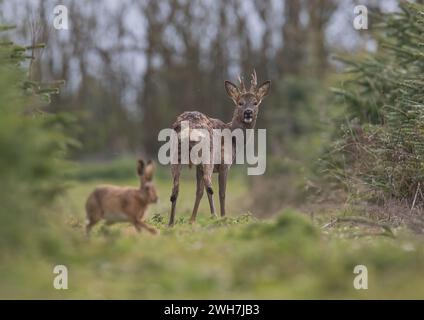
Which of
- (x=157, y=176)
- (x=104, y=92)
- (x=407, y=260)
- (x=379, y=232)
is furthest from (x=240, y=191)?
(x=407, y=260)

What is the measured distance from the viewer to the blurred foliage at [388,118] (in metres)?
14.0

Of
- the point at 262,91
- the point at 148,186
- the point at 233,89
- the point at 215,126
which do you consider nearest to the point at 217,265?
the point at 148,186

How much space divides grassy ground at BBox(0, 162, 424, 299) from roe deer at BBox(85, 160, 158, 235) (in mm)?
407

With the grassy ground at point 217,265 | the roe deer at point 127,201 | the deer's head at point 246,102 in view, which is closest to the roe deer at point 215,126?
the deer's head at point 246,102

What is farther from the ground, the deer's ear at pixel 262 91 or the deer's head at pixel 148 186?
the deer's ear at pixel 262 91

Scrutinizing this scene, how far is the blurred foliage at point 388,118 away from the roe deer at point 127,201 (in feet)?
14.1

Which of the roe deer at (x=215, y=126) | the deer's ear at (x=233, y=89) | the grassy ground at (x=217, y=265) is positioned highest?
the deer's ear at (x=233, y=89)

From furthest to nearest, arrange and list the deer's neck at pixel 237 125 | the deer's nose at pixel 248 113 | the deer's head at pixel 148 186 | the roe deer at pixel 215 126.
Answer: the deer's neck at pixel 237 125, the deer's nose at pixel 248 113, the roe deer at pixel 215 126, the deer's head at pixel 148 186

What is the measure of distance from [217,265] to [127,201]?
203cm

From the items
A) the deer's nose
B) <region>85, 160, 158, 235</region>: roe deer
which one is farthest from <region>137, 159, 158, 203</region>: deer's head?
the deer's nose

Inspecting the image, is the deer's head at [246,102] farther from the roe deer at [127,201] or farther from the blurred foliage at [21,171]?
the blurred foliage at [21,171]

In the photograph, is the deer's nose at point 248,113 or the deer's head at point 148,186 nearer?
the deer's head at point 148,186

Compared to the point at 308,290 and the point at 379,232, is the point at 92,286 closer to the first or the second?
the point at 308,290

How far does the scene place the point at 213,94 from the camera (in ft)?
145
